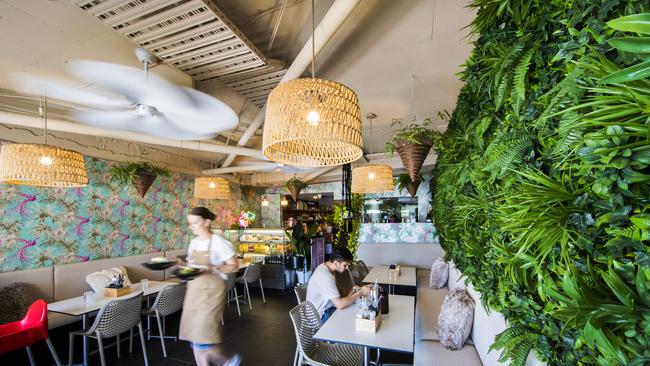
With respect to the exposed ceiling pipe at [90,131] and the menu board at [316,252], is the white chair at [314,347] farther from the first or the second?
the menu board at [316,252]

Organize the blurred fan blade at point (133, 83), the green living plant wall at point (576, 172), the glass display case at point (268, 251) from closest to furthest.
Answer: the green living plant wall at point (576, 172)
the blurred fan blade at point (133, 83)
the glass display case at point (268, 251)

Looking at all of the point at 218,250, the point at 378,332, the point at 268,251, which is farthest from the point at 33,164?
the point at 268,251

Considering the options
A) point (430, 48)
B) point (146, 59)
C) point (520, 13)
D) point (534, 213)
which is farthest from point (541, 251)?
point (146, 59)

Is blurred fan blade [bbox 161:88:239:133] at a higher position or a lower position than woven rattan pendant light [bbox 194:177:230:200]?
higher

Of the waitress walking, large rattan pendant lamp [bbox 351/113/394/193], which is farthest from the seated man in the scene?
large rattan pendant lamp [bbox 351/113/394/193]

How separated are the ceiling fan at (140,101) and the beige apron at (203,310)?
4.95 feet

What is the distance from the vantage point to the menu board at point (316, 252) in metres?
7.25

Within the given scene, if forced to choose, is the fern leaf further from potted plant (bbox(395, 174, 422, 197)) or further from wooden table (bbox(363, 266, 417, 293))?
potted plant (bbox(395, 174, 422, 197))

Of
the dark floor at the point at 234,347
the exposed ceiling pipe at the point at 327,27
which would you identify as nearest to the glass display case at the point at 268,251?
the dark floor at the point at 234,347

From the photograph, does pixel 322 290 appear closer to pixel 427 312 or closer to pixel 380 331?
pixel 380 331

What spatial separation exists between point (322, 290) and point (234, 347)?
1986 millimetres

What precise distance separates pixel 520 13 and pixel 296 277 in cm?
729

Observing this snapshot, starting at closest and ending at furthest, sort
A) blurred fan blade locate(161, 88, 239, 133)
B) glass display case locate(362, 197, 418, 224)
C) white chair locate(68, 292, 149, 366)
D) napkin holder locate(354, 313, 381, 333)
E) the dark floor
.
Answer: blurred fan blade locate(161, 88, 239, 133) < napkin holder locate(354, 313, 381, 333) < white chair locate(68, 292, 149, 366) < the dark floor < glass display case locate(362, 197, 418, 224)

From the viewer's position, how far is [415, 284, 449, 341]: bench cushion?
327 centimetres
